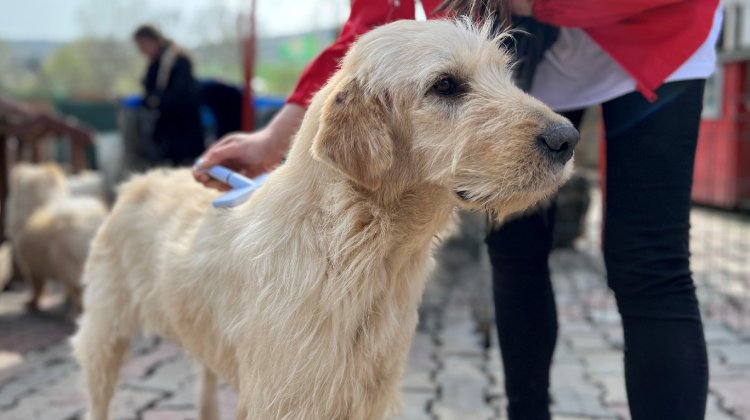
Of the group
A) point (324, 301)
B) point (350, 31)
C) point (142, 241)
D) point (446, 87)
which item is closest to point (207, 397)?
point (142, 241)

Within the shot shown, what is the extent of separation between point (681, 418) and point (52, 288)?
646 cm

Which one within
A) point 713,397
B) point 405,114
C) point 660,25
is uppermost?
point 660,25

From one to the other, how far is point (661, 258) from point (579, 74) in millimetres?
730

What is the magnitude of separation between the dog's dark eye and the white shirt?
1.82ft

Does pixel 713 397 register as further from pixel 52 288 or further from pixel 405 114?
pixel 52 288

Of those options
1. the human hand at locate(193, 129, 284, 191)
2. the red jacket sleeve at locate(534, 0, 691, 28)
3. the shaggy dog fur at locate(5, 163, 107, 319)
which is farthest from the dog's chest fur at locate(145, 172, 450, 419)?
the shaggy dog fur at locate(5, 163, 107, 319)

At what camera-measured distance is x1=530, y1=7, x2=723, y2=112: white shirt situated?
217 centimetres

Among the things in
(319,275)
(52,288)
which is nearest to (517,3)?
(319,275)

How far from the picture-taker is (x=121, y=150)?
8523mm

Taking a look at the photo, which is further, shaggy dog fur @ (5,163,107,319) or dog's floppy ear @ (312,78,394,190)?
shaggy dog fur @ (5,163,107,319)

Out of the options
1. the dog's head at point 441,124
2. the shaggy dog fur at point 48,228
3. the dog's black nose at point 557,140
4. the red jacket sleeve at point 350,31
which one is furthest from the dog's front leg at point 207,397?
the shaggy dog fur at point 48,228

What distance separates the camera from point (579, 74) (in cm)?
235

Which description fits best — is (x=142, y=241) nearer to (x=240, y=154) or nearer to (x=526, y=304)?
(x=240, y=154)

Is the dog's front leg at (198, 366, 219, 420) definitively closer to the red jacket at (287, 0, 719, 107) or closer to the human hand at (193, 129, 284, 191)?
the human hand at (193, 129, 284, 191)
